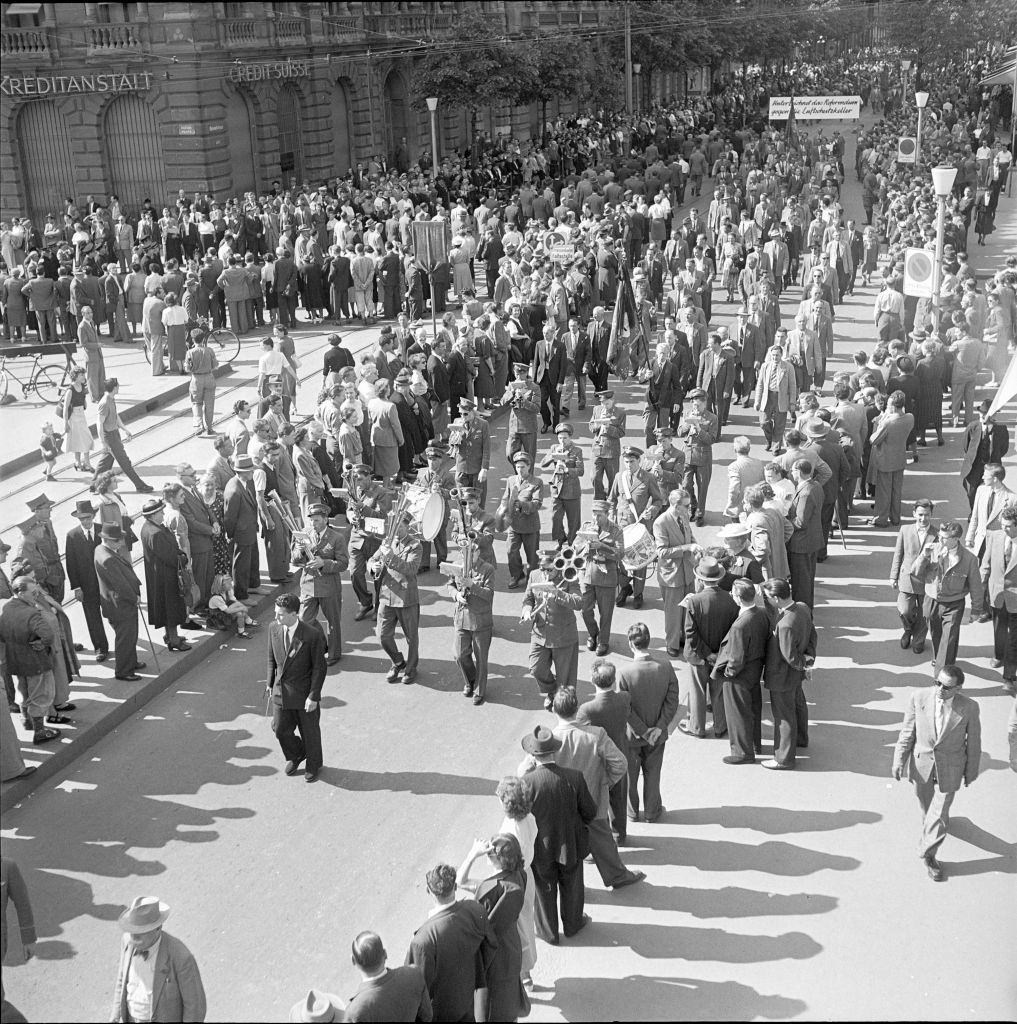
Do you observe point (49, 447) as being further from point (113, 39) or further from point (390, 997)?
point (113, 39)

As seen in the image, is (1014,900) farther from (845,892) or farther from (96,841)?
(96,841)

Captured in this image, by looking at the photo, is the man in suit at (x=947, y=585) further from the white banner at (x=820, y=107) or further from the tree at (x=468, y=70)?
the white banner at (x=820, y=107)

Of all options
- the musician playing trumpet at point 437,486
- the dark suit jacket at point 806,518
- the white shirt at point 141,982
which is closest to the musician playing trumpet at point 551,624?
the musician playing trumpet at point 437,486

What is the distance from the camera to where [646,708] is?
30.2 feet

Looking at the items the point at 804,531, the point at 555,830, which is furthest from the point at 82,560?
the point at 804,531

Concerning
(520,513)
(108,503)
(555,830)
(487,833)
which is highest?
(108,503)

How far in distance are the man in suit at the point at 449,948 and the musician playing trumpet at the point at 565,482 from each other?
7270mm

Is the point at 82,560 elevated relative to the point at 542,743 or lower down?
elevated

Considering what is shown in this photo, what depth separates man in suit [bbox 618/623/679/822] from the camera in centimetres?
913

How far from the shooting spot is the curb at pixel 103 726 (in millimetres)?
10055

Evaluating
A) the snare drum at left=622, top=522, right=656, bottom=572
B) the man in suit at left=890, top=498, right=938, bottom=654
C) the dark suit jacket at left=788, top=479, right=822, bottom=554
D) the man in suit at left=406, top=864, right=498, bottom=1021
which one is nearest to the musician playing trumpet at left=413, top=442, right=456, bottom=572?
the snare drum at left=622, top=522, right=656, bottom=572

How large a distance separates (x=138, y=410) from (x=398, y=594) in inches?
410

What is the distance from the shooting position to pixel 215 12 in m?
33.9

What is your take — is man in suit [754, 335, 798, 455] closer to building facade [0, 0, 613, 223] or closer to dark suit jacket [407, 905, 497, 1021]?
dark suit jacket [407, 905, 497, 1021]
